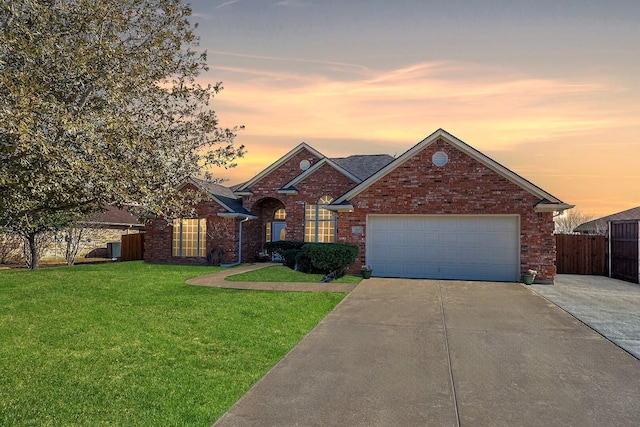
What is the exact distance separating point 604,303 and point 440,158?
7392 mm

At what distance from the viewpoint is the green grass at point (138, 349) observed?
179 inches

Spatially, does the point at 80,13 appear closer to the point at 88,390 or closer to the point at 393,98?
the point at 88,390

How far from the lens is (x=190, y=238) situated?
885 inches

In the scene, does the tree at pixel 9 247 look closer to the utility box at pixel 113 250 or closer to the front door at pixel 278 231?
the utility box at pixel 113 250

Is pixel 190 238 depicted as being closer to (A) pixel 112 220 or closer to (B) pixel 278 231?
(B) pixel 278 231

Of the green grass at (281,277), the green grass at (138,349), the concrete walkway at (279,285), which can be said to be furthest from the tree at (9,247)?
the green grass at (281,277)

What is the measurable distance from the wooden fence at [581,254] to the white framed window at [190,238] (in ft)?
57.2

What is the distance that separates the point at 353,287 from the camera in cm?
1362

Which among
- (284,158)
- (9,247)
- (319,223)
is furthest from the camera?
(9,247)

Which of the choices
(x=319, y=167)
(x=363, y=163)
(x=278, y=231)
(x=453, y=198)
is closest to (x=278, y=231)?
(x=278, y=231)

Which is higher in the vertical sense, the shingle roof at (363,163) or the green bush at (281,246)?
the shingle roof at (363,163)


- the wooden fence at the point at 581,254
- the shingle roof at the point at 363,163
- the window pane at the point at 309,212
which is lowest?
the wooden fence at the point at 581,254

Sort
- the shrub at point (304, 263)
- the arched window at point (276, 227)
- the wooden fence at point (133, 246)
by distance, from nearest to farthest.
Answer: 1. the shrub at point (304, 263)
2. the arched window at point (276, 227)
3. the wooden fence at point (133, 246)

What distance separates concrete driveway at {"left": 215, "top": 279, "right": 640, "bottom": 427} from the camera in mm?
4449
